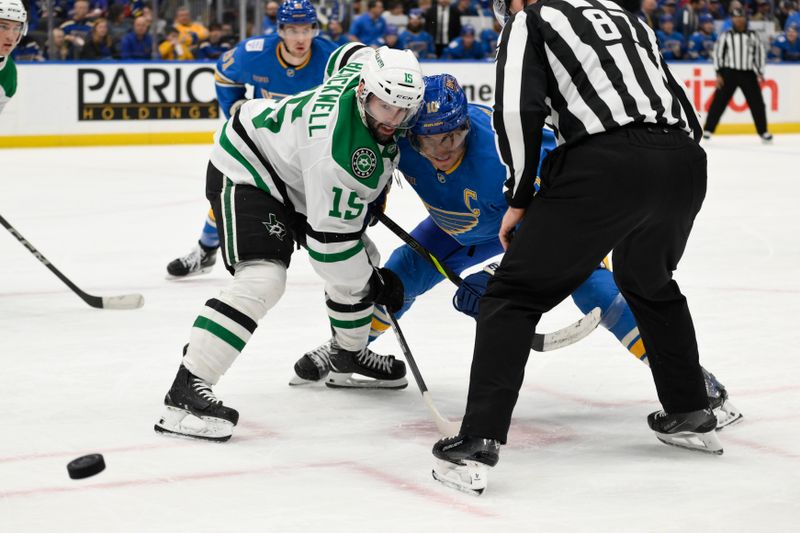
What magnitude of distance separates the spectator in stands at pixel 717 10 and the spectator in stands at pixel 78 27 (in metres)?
7.09

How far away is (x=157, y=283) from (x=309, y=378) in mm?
1787

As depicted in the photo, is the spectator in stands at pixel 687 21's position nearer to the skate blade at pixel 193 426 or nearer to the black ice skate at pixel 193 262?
the black ice skate at pixel 193 262

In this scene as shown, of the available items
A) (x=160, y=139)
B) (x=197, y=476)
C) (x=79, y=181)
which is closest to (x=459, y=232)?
(x=197, y=476)

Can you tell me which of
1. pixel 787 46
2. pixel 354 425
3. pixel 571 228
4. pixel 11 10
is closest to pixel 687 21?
pixel 787 46

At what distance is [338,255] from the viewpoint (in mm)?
2881

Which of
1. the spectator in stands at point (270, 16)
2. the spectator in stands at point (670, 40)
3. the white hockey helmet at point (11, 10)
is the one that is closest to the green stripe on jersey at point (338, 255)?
the white hockey helmet at point (11, 10)

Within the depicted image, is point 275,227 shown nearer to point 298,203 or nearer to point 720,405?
point 298,203

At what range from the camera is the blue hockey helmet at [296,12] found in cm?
519

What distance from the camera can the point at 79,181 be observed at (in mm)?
8312

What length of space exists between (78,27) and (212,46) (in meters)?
1.18

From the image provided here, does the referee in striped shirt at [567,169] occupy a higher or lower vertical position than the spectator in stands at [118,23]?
higher

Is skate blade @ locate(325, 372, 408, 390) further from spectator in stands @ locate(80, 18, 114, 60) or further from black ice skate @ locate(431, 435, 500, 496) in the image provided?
spectator in stands @ locate(80, 18, 114, 60)

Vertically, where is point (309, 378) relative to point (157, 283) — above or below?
above

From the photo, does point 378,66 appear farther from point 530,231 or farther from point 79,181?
point 79,181
